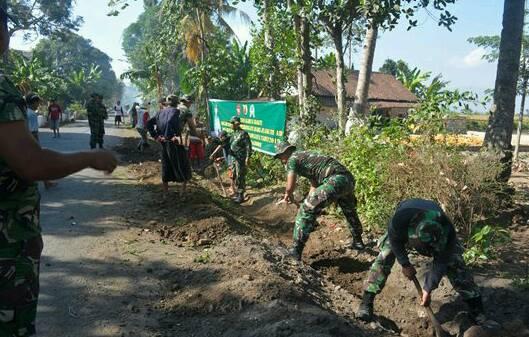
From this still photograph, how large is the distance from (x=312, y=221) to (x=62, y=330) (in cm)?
319

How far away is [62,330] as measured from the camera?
145 inches

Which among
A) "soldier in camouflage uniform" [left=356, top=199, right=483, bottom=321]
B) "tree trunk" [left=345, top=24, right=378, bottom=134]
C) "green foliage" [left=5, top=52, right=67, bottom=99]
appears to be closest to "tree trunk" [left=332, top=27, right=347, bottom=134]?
"tree trunk" [left=345, top=24, right=378, bottom=134]

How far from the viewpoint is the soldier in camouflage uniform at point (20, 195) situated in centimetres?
180

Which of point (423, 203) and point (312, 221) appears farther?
point (312, 221)

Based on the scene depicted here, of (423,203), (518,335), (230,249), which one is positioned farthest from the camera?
(230,249)

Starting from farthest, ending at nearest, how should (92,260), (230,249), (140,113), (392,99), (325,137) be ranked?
(392,99), (140,113), (325,137), (230,249), (92,260)

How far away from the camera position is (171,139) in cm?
774

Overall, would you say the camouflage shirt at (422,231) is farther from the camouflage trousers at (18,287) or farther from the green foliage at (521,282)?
the camouflage trousers at (18,287)

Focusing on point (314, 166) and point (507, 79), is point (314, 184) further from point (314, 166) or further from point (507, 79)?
point (507, 79)

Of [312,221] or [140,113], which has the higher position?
[140,113]

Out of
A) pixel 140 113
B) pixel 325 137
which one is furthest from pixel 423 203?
pixel 140 113

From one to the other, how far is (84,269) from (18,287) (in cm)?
308

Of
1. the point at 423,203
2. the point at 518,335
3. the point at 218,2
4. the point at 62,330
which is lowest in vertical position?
the point at 518,335

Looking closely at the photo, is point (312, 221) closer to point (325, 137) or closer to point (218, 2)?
point (325, 137)
